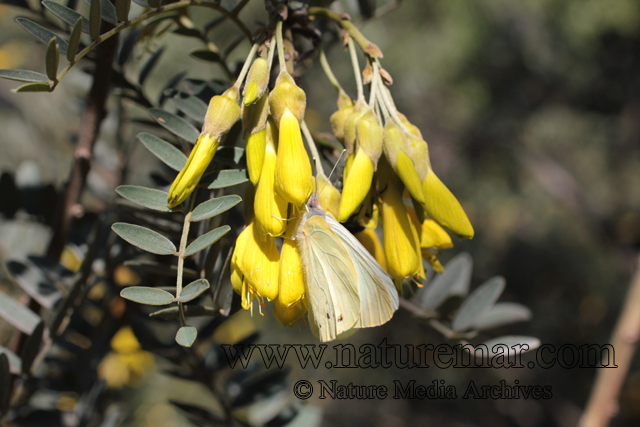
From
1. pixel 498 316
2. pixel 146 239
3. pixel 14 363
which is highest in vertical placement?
pixel 146 239

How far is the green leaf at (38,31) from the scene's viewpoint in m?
0.49

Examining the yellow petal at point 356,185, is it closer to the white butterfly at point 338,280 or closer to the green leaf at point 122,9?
the white butterfly at point 338,280

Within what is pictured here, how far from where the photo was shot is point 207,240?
1.69 feet

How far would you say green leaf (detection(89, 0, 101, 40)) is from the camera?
1.55 feet

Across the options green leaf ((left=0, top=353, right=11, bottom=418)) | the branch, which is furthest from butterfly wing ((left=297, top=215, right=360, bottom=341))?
the branch

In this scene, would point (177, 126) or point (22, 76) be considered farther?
point (177, 126)

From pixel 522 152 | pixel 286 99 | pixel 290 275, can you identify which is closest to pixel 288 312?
pixel 290 275

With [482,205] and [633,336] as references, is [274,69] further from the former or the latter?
[482,205]

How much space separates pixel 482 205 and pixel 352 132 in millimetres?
1667

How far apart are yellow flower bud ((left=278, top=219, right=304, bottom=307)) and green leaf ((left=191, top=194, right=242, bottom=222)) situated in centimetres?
10

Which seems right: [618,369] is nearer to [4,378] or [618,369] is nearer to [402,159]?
[402,159]

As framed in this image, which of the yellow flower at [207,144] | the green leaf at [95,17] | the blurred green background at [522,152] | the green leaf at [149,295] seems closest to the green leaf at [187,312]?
the green leaf at [149,295]

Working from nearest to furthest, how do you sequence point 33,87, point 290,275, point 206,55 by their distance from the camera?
point 33,87 → point 290,275 → point 206,55

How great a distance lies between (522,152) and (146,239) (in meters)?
2.06
